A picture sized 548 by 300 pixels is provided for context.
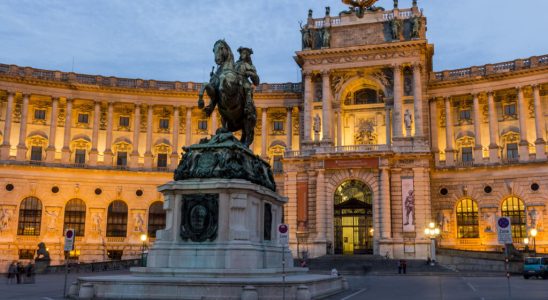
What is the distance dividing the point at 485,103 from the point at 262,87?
24.7m

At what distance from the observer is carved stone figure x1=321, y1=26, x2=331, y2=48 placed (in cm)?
5977

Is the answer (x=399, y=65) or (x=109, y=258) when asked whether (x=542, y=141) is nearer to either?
(x=399, y=65)

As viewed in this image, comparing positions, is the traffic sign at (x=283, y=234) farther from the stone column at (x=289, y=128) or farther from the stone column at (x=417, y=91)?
the stone column at (x=289, y=128)

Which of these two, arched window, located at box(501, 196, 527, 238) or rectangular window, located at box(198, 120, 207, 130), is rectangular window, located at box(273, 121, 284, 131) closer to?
rectangular window, located at box(198, 120, 207, 130)

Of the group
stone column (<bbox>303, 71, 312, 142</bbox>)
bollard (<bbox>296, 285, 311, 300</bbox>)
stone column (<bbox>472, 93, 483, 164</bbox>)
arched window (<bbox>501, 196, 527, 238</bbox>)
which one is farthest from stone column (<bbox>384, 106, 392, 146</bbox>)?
bollard (<bbox>296, 285, 311, 300</bbox>)

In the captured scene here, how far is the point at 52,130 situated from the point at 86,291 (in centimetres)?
4620

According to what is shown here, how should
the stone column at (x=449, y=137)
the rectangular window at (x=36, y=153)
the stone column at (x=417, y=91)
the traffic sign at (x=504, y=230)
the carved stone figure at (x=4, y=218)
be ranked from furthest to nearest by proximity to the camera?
1. the rectangular window at (x=36, y=153)
2. the stone column at (x=449, y=137)
3. the stone column at (x=417, y=91)
4. the carved stone figure at (x=4, y=218)
5. the traffic sign at (x=504, y=230)

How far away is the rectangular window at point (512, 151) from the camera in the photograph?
190ft

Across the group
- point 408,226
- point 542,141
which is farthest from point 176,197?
point 542,141

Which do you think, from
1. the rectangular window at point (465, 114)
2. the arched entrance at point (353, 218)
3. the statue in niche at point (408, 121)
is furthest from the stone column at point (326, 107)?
the rectangular window at point (465, 114)

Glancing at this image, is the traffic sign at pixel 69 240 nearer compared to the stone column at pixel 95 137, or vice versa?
the traffic sign at pixel 69 240

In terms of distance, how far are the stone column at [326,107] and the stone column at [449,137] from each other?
42.0 ft

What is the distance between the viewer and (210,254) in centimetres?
1811

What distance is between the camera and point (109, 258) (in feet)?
191
